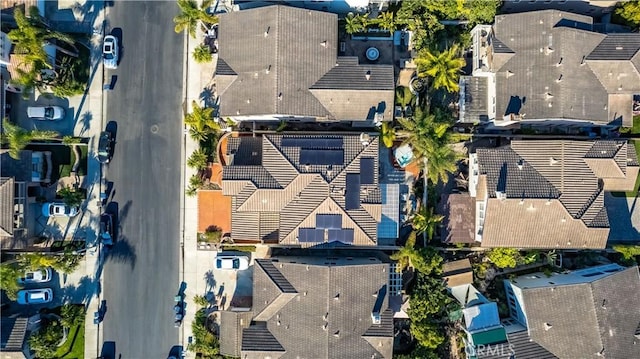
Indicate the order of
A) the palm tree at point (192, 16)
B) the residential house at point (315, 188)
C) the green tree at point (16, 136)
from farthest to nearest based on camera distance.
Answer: the palm tree at point (192, 16) → the green tree at point (16, 136) → the residential house at point (315, 188)

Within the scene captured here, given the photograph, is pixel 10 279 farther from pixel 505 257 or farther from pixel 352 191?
pixel 505 257

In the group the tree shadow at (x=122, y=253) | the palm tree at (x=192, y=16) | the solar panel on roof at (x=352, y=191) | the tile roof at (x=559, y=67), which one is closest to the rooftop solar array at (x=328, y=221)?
the solar panel on roof at (x=352, y=191)

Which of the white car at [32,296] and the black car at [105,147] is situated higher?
the black car at [105,147]

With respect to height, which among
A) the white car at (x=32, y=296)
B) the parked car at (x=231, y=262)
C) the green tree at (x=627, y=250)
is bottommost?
the white car at (x=32, y=296)

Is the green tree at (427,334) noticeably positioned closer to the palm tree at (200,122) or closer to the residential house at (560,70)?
the residential house at (560,70)

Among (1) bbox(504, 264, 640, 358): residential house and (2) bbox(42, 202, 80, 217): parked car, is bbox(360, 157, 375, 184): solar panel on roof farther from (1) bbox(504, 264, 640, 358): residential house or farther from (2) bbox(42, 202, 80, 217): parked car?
(2) bbox(42, 202, 80, 217): parked car

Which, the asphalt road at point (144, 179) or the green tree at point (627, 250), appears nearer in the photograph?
the green tree at point (627, 250)

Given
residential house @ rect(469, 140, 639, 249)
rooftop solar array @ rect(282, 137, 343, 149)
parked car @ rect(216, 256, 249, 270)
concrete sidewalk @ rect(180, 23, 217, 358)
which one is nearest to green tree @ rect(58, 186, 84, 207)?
concrete sidewalk @ rect(180, 23, 217, 358)

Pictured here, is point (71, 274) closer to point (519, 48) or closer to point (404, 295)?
point (404, 295)
